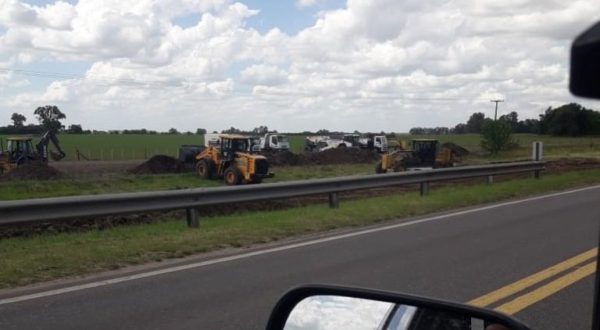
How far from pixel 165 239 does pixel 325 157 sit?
1473 inches

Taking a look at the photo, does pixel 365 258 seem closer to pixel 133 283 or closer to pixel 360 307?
pixel 133 283

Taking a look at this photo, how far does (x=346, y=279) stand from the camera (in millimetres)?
8148

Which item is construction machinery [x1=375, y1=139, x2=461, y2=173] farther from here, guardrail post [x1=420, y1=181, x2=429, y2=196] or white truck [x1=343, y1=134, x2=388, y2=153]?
white truck [x1=343, y1=134, x2=388, y2=153]

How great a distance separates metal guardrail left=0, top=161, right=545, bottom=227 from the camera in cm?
1018

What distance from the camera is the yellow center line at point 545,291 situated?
6746 mm

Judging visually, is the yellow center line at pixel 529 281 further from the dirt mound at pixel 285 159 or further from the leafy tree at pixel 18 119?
the leafy tree at pixel 18 119

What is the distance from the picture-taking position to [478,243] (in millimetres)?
10734

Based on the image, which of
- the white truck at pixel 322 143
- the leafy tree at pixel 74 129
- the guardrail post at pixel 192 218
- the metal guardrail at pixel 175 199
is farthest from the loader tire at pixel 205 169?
the leafy tree at pixel 74 129

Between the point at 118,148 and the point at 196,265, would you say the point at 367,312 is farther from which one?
the point at 118,148

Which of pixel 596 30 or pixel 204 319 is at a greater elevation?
pixel 596 30

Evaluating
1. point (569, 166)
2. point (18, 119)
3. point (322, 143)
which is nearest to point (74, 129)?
point (18, 119)

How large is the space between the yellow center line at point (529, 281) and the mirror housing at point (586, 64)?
5.90 metres

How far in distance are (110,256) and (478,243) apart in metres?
5.46

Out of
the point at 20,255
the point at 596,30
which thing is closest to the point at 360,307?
the point at 596,30
